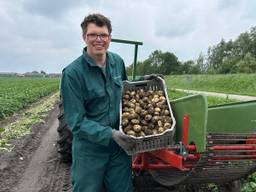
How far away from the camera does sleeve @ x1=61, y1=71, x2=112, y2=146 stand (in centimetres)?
369

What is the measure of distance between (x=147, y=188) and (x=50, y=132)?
7.16 m

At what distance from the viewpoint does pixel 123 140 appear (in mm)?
3645

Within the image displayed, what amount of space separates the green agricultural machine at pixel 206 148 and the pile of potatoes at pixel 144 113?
144 mm

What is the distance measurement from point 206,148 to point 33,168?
490cm

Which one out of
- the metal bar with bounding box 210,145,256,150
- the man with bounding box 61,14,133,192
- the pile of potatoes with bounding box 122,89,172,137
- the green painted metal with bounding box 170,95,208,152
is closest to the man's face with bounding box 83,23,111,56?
the man with bounding box 61,14,133,192

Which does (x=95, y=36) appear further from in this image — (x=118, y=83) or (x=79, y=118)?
(x=79, y=118)

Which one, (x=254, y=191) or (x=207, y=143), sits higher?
(x=207, y=143)

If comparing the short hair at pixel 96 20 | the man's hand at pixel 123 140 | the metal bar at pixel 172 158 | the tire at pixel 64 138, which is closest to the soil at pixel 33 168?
the tire at pixel 64 138

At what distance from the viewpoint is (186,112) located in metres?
3.98

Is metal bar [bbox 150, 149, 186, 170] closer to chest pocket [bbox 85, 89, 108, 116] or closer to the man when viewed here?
the man

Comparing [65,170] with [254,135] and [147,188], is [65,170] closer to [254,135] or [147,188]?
[147,188]

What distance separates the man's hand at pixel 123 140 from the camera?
362 centimetres

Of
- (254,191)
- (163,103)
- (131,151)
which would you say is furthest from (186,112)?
(254,191)

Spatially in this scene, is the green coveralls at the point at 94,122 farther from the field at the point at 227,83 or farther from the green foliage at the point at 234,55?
the green foliage at the point at 234,55
